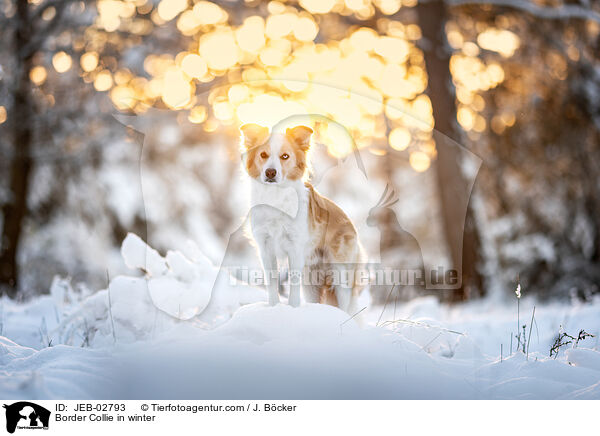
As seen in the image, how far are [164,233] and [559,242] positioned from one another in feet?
25.9

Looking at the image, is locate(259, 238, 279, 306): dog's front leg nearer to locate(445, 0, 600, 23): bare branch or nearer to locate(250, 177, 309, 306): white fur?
locate(250, 177, 309, 306): white fur

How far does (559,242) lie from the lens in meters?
8.32

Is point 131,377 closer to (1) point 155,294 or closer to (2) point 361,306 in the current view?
(1) point 155,294

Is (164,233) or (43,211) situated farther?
(164,233)

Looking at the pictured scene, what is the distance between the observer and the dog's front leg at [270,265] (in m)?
2.79

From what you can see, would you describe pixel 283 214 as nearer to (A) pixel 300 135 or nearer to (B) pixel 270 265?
(B) pixel 270 265

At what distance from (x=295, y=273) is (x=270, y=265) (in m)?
0.22

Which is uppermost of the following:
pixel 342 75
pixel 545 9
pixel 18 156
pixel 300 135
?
pixel 545 9

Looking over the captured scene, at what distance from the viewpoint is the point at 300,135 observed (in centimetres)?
269

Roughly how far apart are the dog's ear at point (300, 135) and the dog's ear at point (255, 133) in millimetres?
134
